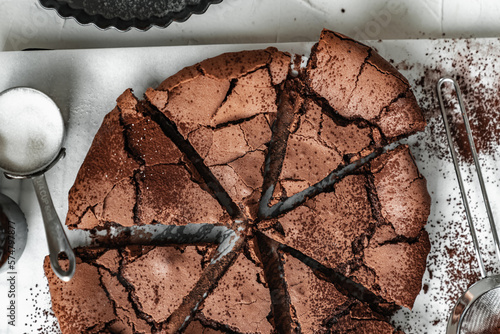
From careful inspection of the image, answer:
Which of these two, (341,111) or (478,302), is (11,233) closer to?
(341,111)

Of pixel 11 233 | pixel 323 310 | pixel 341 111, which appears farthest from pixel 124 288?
pixel 341 111

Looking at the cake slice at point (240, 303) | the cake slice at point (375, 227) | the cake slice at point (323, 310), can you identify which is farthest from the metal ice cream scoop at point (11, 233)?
the cake slice at point (323, 310)

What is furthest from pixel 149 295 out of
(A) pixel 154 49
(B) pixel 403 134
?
(B) pixel 403 134

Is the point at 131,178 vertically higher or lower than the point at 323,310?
higher

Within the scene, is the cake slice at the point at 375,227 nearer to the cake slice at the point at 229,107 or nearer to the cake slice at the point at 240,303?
the cake slice at the point at 240,303

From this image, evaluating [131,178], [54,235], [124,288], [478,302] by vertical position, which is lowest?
[124,288]

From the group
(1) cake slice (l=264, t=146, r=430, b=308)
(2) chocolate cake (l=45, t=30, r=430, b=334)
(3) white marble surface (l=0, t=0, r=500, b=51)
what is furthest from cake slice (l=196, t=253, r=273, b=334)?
(3) white marble surface (l=0, t=0, r=500, b=51)
